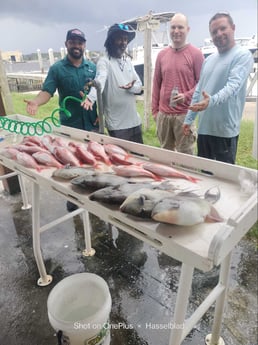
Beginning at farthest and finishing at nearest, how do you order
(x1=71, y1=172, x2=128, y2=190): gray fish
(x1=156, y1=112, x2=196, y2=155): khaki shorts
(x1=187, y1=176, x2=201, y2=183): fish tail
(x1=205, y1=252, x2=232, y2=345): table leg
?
(x1=156, y1=112, x2=196, y2=155): khaki shorts, (x1=205, y1=252, x2=232, y2=345): table leg, (x1=187, y1=176, x2=201, y2=183): fish tail, (x1=71, y1=172, x2=128, y2=190): gray fish

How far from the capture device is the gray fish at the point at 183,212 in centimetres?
96

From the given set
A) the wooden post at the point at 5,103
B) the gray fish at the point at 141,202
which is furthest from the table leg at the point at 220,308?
the wooden post at the point at 5,103

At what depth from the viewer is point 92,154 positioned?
1.73 meters

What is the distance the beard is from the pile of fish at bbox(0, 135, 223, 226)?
106 cm

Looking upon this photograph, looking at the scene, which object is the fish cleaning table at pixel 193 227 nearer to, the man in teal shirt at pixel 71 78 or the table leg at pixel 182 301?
the table leg at pixel 182 301

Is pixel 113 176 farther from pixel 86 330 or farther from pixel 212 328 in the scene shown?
pixel 212 328

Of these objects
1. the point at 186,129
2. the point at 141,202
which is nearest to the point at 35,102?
the point at 186,129

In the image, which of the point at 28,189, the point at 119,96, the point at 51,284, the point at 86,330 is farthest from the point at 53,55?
the point at 86,330

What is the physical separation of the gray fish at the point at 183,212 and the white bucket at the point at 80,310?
820 millimetres

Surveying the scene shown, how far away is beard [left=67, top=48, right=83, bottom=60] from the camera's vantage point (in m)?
2.64

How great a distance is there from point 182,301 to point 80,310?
847 mm

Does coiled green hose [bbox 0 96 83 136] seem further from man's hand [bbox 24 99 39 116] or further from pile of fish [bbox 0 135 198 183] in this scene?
pile of fish [bbox 0 135 198 183]

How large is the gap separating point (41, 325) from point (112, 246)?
38.2 inches

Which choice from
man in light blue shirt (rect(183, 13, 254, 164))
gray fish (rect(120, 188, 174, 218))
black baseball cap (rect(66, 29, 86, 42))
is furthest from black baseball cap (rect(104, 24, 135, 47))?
gray fish (rect(120, 188, 174, 218))
